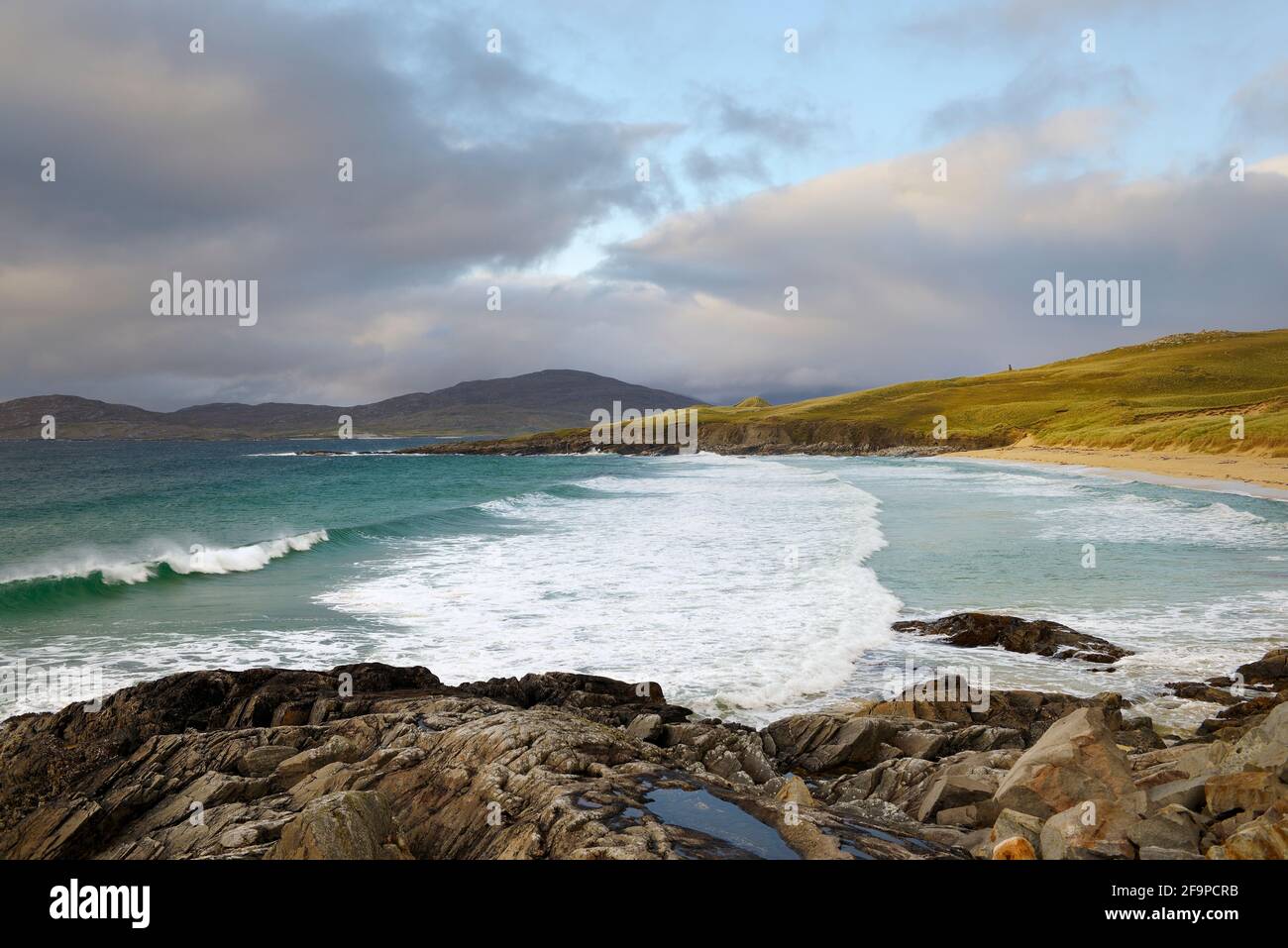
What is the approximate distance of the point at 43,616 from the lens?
18016 mm

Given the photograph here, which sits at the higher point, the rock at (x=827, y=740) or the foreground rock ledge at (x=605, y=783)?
the foreground rock ledge at (x=605, y=783)

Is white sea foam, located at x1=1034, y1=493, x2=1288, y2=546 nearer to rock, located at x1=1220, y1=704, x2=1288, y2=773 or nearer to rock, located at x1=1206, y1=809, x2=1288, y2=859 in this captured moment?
rock, located at x1=1220, y1=704, x2=1288, y2=773

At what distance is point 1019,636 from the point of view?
13.9m

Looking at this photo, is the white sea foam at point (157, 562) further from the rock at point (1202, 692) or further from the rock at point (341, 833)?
the rock at point (1202, 692)

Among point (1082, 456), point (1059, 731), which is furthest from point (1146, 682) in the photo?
point (1082, 456)

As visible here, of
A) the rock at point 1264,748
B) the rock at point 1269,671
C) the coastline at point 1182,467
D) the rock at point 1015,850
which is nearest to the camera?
the rock at point 1015,850

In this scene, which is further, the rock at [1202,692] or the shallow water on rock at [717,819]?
the rock at [1202,692]

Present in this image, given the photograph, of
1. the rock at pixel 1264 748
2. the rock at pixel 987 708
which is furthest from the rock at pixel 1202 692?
the rock at pixel 1264 748

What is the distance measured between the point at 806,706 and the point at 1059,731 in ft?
15.1

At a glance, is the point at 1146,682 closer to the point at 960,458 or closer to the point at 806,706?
the point at 806,706

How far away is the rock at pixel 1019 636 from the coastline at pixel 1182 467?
103 feet

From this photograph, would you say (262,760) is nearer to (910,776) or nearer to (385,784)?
(385,784)

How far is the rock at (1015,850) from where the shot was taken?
18.1ft

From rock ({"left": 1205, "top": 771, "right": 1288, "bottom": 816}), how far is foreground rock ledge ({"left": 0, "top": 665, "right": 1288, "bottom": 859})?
2cm
